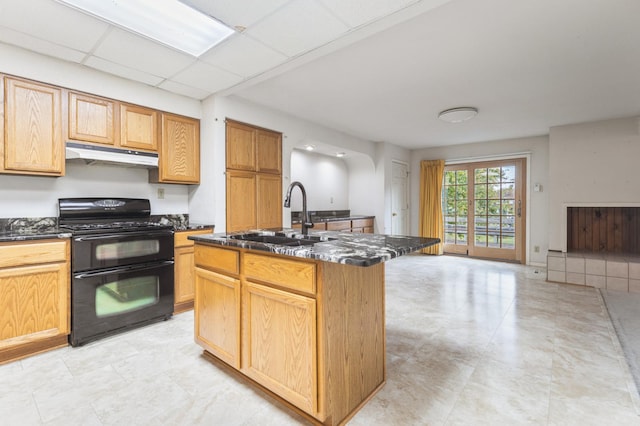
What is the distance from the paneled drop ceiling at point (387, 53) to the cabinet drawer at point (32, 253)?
151 cm

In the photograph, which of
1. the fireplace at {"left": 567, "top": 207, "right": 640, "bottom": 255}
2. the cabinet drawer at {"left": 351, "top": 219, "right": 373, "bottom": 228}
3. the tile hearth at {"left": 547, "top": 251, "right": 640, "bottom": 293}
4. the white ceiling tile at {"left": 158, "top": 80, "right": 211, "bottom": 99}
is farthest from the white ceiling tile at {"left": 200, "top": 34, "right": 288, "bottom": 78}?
the fireplace at {"left": 567, "top": 207, "right": 640, "bottom": 255}

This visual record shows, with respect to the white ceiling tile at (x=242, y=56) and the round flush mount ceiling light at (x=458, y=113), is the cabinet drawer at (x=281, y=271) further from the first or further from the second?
the round flush mount ceiling light at (x=458, y=113)

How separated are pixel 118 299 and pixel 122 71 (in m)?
2.01

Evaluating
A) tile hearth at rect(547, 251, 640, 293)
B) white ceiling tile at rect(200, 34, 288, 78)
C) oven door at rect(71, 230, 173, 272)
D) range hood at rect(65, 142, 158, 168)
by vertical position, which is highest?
white ceiling tile at rect(200, 34, 288, 78)

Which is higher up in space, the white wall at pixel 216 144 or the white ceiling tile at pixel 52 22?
the white ceiling tile at pixel 52 22

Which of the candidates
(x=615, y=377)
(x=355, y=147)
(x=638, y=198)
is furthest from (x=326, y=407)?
(x=638, y=198)

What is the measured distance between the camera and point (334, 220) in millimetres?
5074

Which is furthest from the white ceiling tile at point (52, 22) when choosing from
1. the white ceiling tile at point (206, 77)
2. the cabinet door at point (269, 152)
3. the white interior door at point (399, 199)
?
the white interior door at point (399, 199)

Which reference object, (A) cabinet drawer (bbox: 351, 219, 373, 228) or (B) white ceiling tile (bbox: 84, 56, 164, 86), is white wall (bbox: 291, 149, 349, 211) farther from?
(B) white ceiling tile (bbox: 84, 56, 164, 86)

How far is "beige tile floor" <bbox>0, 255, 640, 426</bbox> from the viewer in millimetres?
1567

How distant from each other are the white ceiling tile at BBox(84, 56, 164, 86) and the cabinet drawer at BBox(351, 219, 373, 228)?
3688 millimetres

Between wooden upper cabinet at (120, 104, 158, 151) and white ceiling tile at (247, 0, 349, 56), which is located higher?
white ceiling tile at (247, 0, 349, 56)

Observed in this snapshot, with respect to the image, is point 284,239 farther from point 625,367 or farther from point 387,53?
point 625,367

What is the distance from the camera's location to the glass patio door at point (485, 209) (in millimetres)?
5578
